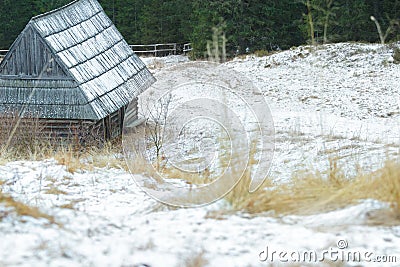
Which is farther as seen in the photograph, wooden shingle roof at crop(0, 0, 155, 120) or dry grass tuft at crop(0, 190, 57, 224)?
wooden shingle roof at crop(0, 0, 155, 120)

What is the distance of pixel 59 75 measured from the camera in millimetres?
11883

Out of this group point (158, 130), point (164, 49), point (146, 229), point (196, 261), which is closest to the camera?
point (196, 261)

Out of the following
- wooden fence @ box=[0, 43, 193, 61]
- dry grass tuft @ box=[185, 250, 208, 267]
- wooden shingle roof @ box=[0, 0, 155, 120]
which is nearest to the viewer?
dry grass tuft @ box=[185, 250, 208, 267]

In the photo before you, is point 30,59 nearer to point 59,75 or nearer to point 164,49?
point 59,75

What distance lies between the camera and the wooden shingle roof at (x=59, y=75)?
11.7 metres

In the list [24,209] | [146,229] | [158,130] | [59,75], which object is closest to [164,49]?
[59,75]

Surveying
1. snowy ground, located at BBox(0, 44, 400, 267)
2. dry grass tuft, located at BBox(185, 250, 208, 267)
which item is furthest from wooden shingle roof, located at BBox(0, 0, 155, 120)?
dry grass tuft, located at BBox(185, 250, 208, 267)

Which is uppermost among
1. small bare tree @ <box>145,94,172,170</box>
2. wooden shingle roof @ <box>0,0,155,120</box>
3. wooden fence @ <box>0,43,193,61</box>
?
wooden fence @ <box>0,43,193,61</box>

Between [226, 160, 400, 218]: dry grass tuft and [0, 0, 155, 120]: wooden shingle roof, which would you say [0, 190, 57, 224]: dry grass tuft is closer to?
[226, 160, 400, 218]: dry grass tuft

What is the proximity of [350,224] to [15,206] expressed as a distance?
2.27 meters

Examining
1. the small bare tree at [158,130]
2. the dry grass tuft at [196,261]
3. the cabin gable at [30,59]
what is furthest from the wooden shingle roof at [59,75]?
the dry grass tuft at [196,261]

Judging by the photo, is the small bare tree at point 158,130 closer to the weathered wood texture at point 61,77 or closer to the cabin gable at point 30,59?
the weathered wood texture at point 61,77

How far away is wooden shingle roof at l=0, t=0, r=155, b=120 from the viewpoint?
11734 mm

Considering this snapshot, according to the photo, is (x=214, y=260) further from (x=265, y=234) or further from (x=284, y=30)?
(x=284, y=30)
